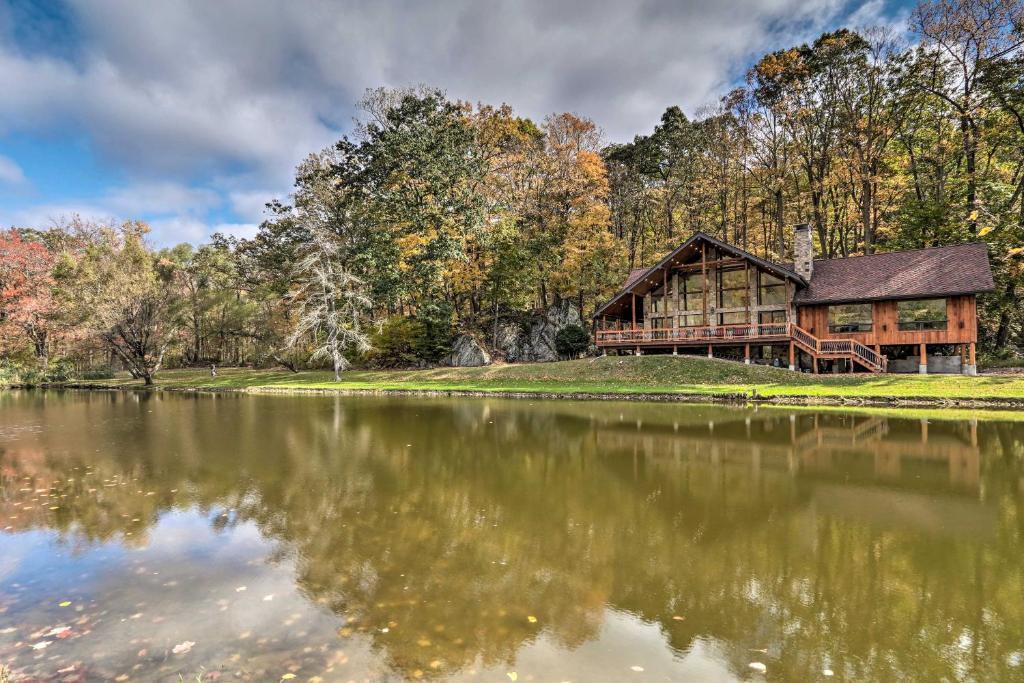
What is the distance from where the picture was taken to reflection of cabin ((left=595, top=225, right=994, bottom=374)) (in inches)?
965

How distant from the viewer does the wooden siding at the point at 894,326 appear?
23797 mm

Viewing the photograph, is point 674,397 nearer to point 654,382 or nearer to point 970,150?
point 654,382

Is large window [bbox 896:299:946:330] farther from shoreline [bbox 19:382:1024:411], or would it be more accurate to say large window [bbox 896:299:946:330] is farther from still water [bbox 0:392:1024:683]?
still water [bbox 0:392:1024:683]

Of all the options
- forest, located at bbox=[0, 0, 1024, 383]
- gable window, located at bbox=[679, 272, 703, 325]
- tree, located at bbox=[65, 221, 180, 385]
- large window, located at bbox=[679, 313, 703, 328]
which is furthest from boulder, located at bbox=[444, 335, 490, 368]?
tree, located at bbox=[65, 221, 180, 385]

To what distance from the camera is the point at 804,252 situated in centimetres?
2898

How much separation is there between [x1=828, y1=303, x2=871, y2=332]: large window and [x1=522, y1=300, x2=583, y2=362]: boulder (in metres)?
16.9

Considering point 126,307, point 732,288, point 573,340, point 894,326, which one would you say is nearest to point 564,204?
point 573,340

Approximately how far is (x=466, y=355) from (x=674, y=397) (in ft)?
63.2

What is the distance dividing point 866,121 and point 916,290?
45.1 feet

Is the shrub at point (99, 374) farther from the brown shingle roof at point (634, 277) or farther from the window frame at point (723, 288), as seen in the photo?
the window frame at point (723, 288)

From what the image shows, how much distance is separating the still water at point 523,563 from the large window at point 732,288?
1832 centimetres

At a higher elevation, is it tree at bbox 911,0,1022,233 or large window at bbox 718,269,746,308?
tree at bbox 911,0,1022,233

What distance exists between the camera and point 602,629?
15.7 ft

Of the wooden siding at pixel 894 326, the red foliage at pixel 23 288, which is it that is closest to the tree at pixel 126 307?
the red foliage at pixel 23 288
